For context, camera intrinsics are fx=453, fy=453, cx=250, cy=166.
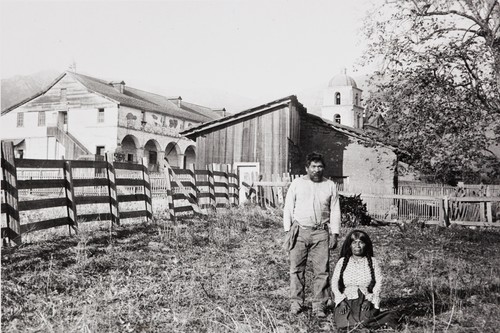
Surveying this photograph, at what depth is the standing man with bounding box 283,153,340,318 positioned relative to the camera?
5332 mm

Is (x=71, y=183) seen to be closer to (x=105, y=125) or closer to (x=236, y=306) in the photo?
(x=236, y=306)

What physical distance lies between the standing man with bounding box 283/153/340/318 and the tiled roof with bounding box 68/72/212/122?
37.8m

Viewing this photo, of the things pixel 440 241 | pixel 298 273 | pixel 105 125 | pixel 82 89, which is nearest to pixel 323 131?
pixel 440 241

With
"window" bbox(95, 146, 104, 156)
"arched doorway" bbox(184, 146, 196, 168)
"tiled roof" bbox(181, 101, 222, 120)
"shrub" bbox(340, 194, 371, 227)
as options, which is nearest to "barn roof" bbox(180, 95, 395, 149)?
"shrub" bbox(340, 194, 371, 227)

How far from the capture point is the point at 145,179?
11.3m

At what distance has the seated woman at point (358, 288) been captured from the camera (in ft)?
15.4

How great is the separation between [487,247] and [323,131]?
1205 cm

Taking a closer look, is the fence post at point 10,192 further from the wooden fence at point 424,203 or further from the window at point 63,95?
the window at point 63,95

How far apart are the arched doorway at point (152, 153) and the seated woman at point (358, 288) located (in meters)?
42.3

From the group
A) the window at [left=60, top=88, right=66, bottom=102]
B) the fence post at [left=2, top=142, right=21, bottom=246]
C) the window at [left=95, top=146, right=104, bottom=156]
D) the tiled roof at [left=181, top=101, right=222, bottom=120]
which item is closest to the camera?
the fence post at [left=2, top=142, right=21, bottom=246]

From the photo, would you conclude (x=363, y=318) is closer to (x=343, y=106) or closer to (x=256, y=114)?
(x=256, y=114)

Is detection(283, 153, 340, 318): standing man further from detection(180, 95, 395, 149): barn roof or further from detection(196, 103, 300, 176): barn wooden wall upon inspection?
detection(180, 95, 395, 149): barn roof

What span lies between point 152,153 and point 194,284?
42.5 metres

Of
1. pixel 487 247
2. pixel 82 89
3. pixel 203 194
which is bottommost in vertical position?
pixel 487 247
